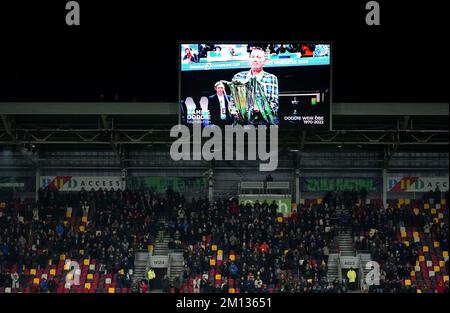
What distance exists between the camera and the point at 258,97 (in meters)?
33.5

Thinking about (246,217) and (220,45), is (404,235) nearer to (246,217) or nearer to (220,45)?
(246,217)

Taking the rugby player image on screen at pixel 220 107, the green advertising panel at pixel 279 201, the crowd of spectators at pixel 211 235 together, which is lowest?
the crowd of spectators at pixel 211 235

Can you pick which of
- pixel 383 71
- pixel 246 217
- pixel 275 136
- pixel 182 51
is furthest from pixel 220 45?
pixel 246 217

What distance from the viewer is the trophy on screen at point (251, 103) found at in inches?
1316

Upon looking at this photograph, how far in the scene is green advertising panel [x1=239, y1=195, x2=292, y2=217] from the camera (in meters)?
41.1

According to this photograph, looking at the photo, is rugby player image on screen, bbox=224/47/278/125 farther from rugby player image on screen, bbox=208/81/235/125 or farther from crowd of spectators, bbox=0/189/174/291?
crowd of spectators, bbox=0/189/174/291

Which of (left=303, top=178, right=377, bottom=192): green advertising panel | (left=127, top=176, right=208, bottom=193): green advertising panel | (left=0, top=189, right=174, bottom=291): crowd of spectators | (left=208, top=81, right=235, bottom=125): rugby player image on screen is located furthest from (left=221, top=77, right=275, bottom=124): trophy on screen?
(left=303, top=178, right=377, bottom=192): green advertising panel

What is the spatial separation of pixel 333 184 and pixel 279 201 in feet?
9.95

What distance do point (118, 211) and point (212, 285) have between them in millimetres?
6458

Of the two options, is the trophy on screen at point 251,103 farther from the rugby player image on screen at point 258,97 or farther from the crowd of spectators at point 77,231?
the crowd of spectators at point 77,231

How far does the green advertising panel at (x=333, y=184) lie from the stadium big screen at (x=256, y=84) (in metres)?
9.26

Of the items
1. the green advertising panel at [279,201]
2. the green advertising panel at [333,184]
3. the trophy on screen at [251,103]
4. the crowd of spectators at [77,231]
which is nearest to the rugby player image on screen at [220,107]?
the trophy on screen at [251,103]

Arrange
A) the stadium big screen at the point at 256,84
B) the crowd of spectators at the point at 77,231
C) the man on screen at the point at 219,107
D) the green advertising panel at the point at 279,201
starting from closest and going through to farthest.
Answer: the stadium big screen at the point at 256,84, the man on screen at the point at 219,107, the crowd of spectators at the point at 77,231, the green advertising panel at the point at 279,201

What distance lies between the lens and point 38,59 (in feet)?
114
